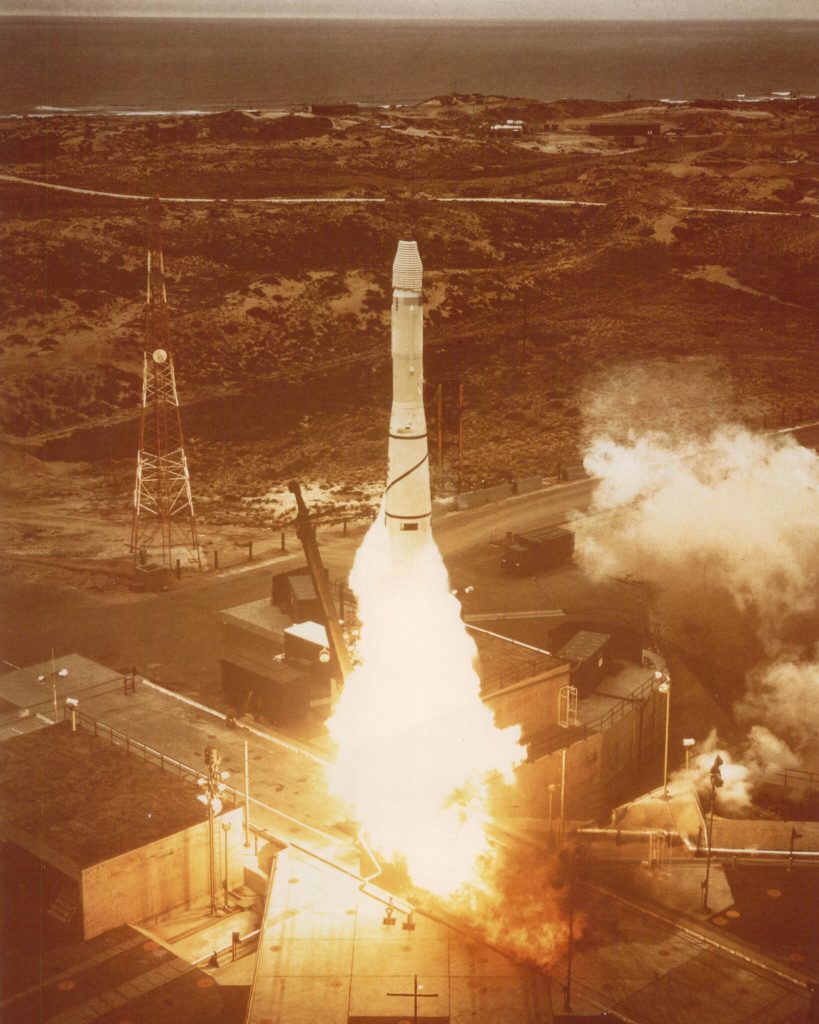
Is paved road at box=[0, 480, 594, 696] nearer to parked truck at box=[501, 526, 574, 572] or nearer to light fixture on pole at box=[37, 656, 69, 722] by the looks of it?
light fixture on pole at box=[37, 656, 69, 722]

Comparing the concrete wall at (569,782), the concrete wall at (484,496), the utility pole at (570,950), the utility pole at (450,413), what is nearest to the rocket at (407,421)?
the concrete wall at (569,782)

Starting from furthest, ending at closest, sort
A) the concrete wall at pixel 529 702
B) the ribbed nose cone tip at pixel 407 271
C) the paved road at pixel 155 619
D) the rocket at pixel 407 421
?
the paved road at pixel 155 619, the concrete wall at pixel 529 702, the rocket at pixel 407 421, the ribbed nose cone tip at pixel 407 271

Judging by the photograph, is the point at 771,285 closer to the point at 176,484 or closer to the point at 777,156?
the point at 777,156

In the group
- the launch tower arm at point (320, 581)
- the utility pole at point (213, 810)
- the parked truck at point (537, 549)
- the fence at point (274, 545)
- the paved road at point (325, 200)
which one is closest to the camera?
the utility pole at point (213, 810)

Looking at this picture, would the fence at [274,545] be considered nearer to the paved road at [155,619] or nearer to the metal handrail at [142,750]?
the paved road at [155,619]

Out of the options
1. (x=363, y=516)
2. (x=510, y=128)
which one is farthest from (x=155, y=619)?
(x=510, y=128)

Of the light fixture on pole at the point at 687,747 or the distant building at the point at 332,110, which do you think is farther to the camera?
the distant building at the point at 332,110

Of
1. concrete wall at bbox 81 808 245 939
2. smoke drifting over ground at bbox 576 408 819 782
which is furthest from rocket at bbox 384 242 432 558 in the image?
smoke drifting over ground at bbox 576 408 819 782
